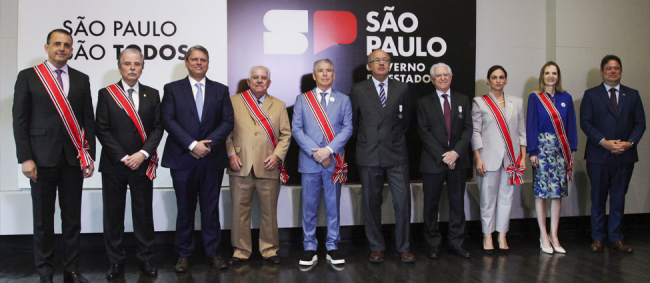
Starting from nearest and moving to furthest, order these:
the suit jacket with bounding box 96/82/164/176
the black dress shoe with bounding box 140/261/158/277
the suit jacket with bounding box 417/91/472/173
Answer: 1. the suit jacket with bounding box 96/82/164/176
2. the black dress shoe with bounding box 140/261/158/277
3. the suit jacket with bounding box 417/91/472/173

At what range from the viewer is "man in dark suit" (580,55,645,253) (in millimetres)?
3701

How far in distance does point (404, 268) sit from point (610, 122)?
7.17 feet

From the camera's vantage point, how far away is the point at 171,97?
3094mm

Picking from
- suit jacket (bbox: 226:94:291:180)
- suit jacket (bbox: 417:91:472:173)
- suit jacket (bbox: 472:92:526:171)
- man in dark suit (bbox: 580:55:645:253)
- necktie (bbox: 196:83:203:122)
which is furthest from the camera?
man in dark suit (bbox: 580:55:645:253)

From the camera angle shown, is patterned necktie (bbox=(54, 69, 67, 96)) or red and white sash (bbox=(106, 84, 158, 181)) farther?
red and white sash (bbox=(106, 84, 158, 181))

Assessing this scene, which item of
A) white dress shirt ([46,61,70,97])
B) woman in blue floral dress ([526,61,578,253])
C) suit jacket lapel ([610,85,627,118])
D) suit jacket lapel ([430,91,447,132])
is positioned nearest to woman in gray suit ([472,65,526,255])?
woman in blue floral dress ([526,61,578,253])

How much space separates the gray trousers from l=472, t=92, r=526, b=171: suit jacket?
0.09 meters

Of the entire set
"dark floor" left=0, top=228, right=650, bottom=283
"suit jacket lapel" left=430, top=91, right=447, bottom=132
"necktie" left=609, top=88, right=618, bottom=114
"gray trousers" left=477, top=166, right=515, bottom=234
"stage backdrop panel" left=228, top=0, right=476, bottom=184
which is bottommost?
"dark floor" left=0, top=228, right=650, bottom=283

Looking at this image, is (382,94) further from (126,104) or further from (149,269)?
(149,269)

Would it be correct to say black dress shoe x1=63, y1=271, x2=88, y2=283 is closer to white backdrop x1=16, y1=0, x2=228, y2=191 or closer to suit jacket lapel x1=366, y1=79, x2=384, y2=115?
white backdrop x1=16, y1=0, x2=228, y2=191

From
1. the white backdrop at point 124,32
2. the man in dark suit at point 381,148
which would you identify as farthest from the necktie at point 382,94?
the white backdrop at point 124,32

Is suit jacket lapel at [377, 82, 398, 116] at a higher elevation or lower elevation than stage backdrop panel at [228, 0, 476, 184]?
lower

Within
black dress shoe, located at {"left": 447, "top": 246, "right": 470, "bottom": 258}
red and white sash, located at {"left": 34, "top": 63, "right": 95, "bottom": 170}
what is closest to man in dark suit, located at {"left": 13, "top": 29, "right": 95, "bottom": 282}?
red and white sash, located at {"left": 34, "top": 63, "right": 95, "bottom": 170}

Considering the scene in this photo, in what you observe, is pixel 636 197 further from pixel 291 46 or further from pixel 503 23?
pixel 291 46
